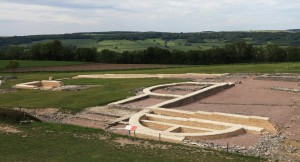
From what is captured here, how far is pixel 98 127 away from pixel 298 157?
32.5 feet

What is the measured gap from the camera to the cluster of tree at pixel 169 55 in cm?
6810

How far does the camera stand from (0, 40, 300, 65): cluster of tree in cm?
6810

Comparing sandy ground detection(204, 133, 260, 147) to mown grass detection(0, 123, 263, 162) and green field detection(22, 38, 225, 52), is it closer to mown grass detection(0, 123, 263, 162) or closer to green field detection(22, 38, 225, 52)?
mown grass detection(0, 123, 263, 162)

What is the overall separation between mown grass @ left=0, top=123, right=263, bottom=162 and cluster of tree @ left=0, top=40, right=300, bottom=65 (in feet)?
189

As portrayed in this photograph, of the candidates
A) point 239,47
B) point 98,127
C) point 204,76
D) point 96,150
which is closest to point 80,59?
point 239,47

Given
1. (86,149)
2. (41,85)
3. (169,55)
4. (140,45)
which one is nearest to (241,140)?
(86,149)

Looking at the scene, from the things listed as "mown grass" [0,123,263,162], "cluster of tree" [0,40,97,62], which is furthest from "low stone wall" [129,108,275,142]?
"cluster of tree" [0,40,97,62]

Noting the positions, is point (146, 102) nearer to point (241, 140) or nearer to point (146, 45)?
point (241, 140)

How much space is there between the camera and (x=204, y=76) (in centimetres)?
3747

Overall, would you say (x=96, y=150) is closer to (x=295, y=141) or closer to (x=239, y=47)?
(x=295, y=141)

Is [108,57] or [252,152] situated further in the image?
[108,57]

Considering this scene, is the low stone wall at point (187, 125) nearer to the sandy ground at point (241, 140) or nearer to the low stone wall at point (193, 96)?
the sandy ground at point (241, 140)

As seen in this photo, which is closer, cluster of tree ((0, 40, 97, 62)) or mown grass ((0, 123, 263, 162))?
mown grass ((0, 123, 263, 162))

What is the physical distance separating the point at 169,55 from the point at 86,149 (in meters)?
62.3
